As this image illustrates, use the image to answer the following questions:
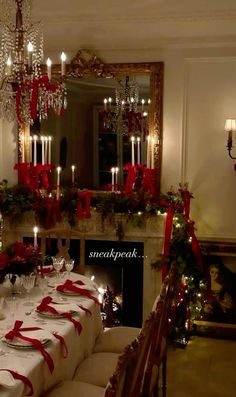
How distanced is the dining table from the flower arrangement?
19 centimetres

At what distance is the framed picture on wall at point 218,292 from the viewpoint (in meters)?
4.28

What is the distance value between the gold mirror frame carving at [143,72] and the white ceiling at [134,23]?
0.44 feet

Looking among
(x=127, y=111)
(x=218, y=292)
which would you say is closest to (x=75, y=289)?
(x=218, y=292)

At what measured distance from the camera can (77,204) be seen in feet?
14.3

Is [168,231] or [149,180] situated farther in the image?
[149,180]

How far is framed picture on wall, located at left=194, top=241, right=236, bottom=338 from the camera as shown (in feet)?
14.0

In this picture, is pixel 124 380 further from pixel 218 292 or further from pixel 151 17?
pixel 151 17

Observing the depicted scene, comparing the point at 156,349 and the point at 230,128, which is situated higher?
the point at 230,128

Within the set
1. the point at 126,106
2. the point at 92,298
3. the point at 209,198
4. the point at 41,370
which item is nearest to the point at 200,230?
the point at 209,198

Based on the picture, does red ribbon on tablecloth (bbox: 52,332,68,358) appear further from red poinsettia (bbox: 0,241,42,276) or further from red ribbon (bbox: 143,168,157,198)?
red ribbon (bbox: 143,168,157,198)

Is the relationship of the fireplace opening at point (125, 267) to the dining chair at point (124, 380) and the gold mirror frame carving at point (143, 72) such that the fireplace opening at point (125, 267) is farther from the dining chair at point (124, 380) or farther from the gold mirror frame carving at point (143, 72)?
the dining chair at point (124, 380)

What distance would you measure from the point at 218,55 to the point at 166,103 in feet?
2.07

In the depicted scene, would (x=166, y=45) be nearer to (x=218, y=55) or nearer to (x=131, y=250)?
(x=218, y=55)

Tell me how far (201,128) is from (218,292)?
153cm
